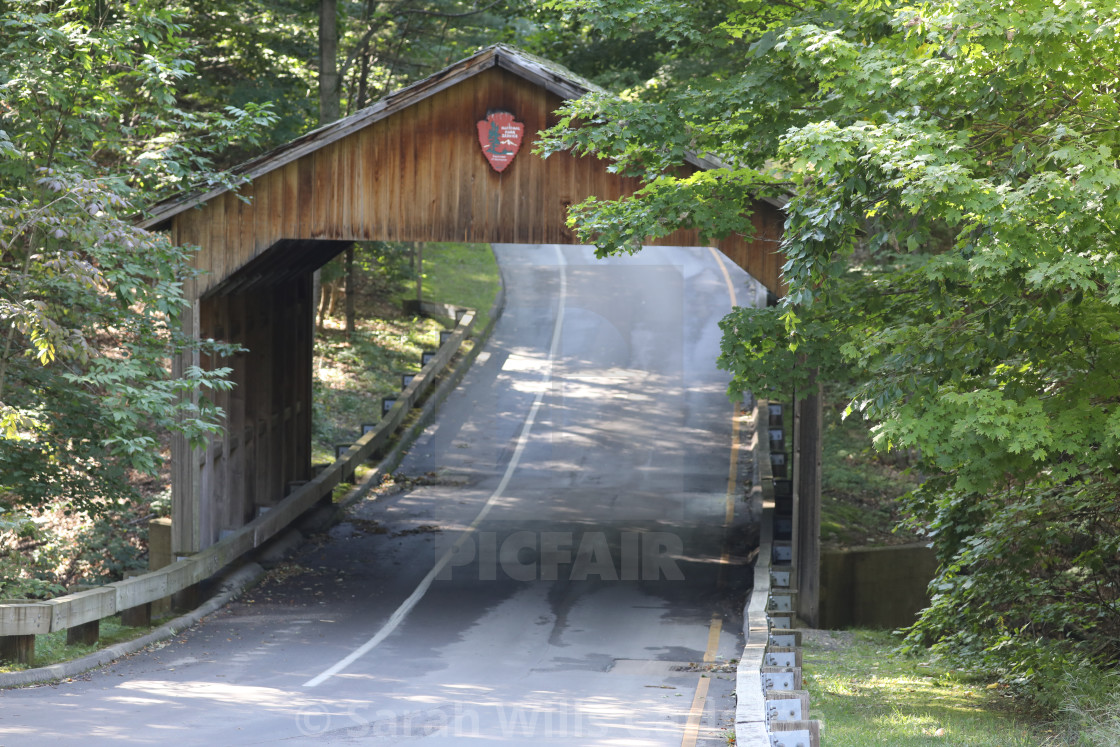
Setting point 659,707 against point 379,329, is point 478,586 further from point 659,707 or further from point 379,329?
point 379,329

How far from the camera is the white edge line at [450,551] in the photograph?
11.3 metres

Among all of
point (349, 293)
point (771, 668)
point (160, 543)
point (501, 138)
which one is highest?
point (501, 138)

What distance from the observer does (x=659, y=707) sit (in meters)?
9.70

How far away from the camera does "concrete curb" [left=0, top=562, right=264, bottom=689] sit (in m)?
9.92

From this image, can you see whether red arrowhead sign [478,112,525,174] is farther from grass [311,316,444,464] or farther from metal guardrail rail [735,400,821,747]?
grass [311,316,444,464]

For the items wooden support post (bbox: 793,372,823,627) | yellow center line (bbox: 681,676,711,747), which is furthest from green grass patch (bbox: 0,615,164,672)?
wooden support post (bbox: 793,372,823,627)

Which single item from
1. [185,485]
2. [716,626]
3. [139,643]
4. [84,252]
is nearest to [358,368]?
[185,485]

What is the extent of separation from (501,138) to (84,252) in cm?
516

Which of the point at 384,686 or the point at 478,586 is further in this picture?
the point at 478,586

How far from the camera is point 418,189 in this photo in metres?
13.9

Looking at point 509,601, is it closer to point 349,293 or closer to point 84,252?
point 84,252

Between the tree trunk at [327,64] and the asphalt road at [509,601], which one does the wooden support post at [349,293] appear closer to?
the asphalt road at [509,601]

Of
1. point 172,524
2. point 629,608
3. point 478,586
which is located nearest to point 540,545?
point 478,586

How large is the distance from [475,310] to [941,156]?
2479cm
